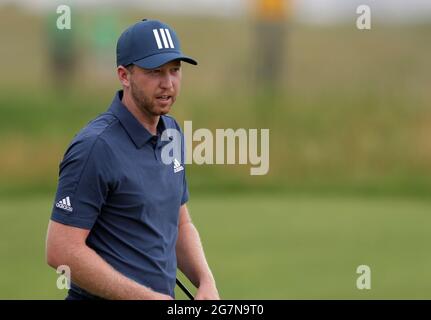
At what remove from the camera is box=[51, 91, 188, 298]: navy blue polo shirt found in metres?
4.51

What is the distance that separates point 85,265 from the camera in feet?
14.7

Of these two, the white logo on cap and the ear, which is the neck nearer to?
the ear

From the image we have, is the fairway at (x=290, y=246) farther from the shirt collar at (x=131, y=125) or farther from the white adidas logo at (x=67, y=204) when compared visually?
the white adidas logo at (x=67, y=204)

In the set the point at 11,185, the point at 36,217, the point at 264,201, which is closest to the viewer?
the point at 36,217

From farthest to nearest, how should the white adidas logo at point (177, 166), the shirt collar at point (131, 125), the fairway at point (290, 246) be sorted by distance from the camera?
the fairway at point (290, 246)
the white adidas logo at point (177, 166)
the shirt collar at point (131, 125)

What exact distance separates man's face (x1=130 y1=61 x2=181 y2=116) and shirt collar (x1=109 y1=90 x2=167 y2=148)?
0.10 meters

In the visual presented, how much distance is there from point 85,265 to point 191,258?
2.81 feet

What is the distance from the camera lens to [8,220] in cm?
1552

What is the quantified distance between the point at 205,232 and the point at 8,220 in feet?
10.1

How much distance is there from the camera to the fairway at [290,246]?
11.2 m

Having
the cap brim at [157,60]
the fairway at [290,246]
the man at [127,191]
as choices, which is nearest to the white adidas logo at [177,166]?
the man at [127,191]

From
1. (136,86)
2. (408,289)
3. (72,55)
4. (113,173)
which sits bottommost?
(408,289)
